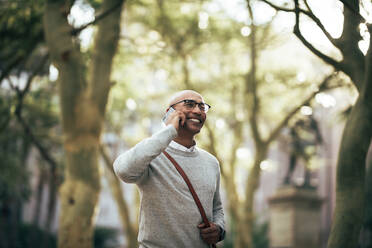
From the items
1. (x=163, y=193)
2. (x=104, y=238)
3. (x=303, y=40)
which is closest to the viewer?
(x=163, y=193)

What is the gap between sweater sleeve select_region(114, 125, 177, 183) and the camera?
3521 millimetres

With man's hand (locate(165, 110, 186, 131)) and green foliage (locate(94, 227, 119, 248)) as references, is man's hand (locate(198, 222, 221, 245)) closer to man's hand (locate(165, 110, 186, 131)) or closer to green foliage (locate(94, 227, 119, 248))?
man's hand (locate(165, 110, 186, 131))

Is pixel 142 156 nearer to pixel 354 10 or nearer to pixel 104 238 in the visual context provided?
pixel 354 10

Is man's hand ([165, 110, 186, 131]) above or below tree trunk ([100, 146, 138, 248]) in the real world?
above

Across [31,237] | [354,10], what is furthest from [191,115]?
[31,237]

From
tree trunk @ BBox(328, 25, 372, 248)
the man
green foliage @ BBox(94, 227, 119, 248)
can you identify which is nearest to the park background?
tree trunk @ BBox(328, 25, 372, 248)

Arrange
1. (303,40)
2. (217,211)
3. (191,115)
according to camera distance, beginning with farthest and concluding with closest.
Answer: (303,40)
(217,211)
(191,115)

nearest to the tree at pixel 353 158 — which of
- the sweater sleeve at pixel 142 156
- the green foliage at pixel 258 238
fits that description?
the sweater sleeve at pixel 142 156

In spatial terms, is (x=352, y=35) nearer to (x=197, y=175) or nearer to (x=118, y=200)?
(x=197, y=175)

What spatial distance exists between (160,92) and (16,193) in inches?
287

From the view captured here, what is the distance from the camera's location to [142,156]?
3.52m

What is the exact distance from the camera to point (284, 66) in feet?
52.1

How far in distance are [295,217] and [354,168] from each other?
11748mm

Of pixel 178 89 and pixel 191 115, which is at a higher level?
pixel 178 89
